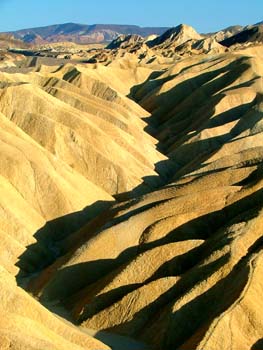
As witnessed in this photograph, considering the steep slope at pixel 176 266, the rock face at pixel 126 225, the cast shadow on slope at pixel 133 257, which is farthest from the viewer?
the cast shadow on slope at pixel 133 257

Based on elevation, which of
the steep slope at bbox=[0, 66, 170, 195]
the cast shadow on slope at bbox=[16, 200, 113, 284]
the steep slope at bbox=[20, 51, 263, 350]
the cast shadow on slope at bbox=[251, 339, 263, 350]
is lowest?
the cast shadow on slope at bbox=[251, 339, 263, 350]

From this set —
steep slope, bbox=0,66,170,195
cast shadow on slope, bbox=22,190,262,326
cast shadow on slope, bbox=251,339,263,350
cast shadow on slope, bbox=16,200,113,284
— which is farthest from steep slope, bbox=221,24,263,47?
cast shadow on slope, bbox=251,339,263,350

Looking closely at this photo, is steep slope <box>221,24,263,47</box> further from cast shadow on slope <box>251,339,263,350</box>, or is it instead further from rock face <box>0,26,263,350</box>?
cast shadow on slope <box>251,339,263,350</box>

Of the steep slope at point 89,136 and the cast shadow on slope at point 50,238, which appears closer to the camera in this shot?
the cast shadow on slope at point 50,238

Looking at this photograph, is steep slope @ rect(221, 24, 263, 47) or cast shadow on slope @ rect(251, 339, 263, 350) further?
steep slope @ rect(221, 24, 263, 47)

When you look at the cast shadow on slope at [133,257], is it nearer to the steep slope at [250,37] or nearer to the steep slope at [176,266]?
the steep slope at [176,266]

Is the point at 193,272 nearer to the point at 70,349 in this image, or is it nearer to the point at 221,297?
the point at 221,297

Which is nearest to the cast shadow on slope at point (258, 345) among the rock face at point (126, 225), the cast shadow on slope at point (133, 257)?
the rock face at point (126, 225)

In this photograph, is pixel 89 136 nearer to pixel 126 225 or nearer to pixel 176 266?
pixel 126 225

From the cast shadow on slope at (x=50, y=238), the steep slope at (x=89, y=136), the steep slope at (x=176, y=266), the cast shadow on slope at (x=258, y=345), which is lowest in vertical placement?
the cast shadow on slope at (x=258, y=345)
